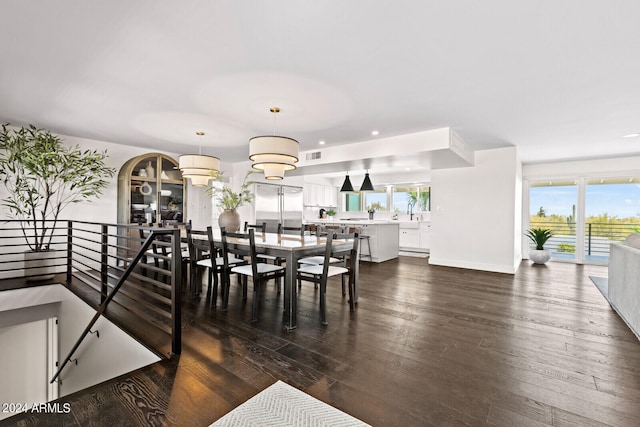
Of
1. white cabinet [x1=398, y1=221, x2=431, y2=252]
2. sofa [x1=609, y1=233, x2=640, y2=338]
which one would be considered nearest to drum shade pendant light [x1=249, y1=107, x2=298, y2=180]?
sofa [x1=609, y1=233, x2=640, y2=338]

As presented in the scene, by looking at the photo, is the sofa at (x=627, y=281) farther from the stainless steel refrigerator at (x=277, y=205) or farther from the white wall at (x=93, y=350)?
the stainless steel refrigerator at (x=277, y=205)

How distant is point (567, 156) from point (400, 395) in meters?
6.52

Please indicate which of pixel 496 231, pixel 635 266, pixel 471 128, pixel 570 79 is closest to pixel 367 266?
pixel 496 231

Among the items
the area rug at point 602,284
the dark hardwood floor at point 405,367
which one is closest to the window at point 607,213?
the area rug at point 602,284

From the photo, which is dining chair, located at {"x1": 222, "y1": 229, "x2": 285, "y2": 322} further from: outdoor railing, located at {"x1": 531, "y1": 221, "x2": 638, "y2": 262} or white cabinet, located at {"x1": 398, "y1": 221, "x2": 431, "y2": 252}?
outdoor railing, located at {"x1": 531, "y1": 221, "x2": 638, "y2": 262}

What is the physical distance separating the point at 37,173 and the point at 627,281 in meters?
6.70

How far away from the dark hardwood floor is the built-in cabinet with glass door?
2645 mm

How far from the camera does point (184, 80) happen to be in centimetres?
277

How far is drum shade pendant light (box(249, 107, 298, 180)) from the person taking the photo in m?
3.27

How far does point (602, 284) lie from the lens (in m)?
4.43

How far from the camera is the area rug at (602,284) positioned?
155 inches

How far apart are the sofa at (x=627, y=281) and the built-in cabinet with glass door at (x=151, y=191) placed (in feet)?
18.5

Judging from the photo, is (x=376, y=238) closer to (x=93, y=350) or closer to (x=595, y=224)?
(x=595, y=224)

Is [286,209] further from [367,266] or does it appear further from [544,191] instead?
[544,191]
